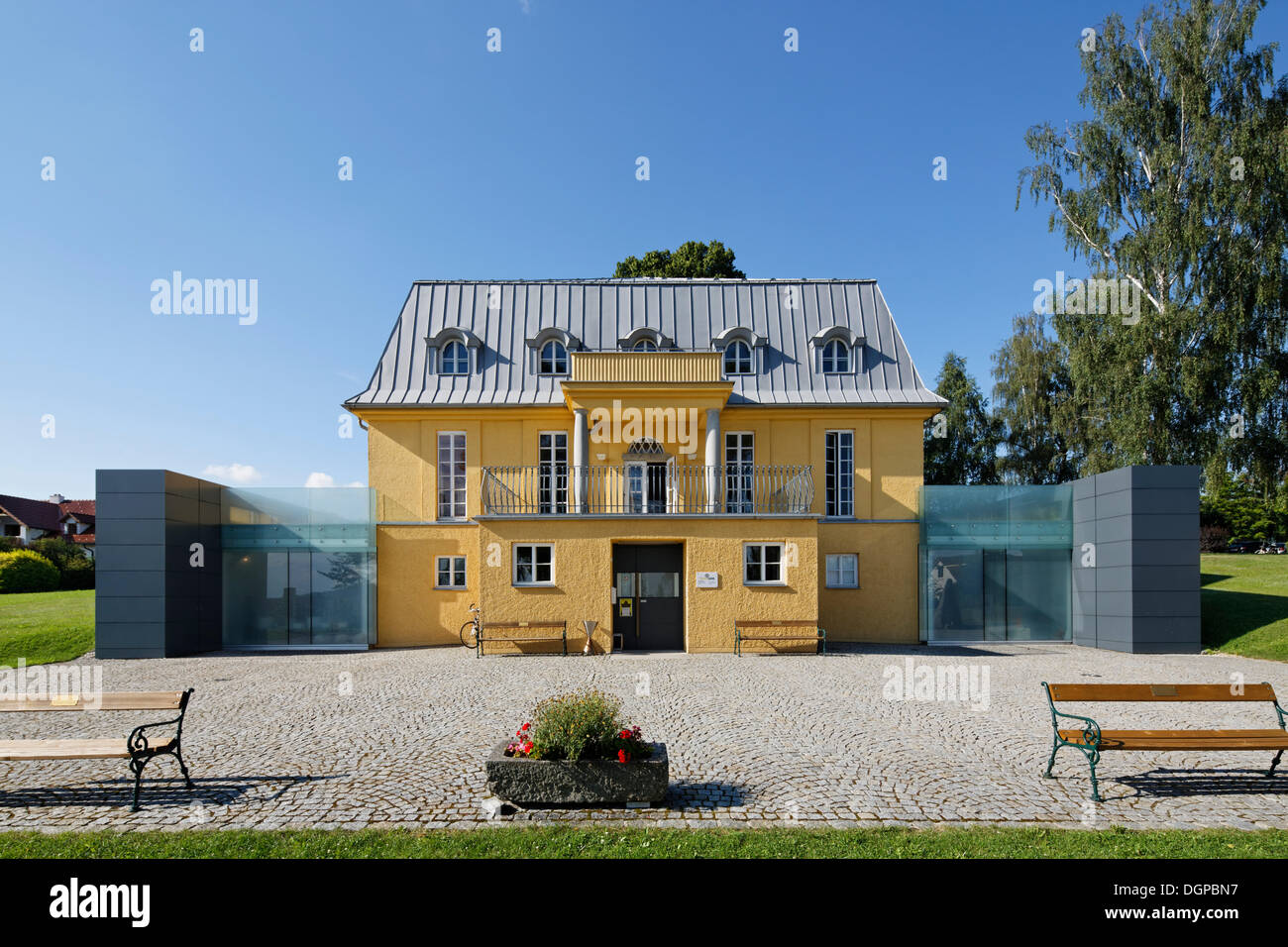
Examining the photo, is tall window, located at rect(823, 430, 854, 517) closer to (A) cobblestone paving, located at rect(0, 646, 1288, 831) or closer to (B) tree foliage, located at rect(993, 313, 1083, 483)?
(A) cobblestone paving, located at rect(0, 646, 1288, 831)

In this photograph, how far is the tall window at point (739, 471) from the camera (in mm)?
20406

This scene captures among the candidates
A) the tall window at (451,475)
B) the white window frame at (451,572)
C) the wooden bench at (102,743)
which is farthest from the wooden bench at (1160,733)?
the tall window at (451,475)

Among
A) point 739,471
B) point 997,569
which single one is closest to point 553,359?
point 739,471

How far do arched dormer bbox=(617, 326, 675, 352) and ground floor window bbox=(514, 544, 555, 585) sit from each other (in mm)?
6917

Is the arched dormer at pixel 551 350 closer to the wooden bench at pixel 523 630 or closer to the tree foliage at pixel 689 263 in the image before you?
the wooden bench at pixel 523 630

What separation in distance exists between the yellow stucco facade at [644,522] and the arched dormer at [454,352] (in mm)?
1639

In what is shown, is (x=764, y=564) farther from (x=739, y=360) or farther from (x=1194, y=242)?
(x=1194, y=242)

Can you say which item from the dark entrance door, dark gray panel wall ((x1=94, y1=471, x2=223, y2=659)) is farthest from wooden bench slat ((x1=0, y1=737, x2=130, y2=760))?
the dark entrance door

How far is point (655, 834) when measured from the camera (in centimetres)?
575

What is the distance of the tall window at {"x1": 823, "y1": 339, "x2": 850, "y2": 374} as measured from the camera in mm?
22078

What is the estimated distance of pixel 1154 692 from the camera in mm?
7621
